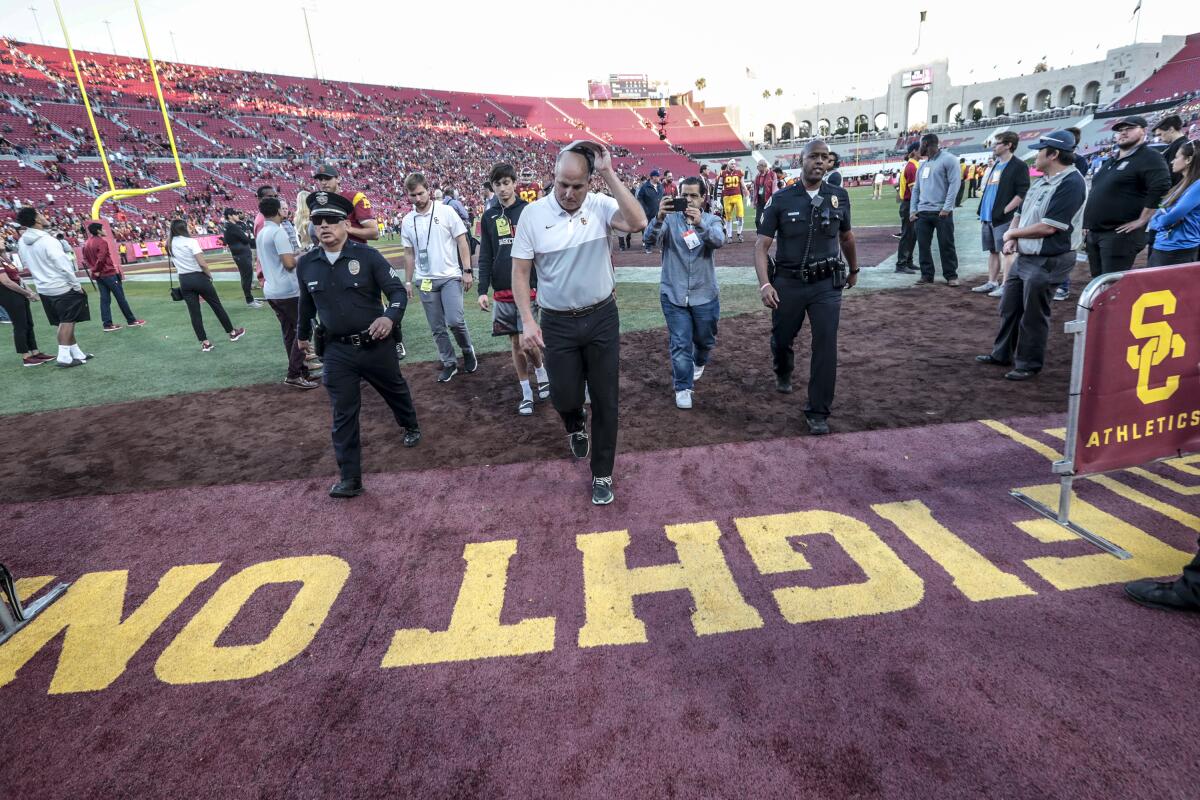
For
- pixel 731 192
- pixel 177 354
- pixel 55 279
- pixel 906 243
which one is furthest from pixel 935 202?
pixel 55 279

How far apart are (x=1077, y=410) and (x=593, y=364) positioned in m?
2.58

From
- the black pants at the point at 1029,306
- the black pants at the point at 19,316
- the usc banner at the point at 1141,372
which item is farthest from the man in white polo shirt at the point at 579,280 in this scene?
the black pants at the point at 19,316

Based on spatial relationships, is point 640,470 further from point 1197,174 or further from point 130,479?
point 1197,174

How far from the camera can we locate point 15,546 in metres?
3.80

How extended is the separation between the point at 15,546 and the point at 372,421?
2.53 m

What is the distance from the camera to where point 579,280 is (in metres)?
3.55

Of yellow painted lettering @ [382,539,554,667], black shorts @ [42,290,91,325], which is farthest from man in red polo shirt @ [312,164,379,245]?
black shorts @ [42,290,91,325]

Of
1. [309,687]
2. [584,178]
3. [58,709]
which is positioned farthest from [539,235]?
[58,709]

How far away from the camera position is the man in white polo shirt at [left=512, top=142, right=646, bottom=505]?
3.44m

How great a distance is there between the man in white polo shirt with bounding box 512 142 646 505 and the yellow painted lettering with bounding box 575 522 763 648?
584 millimetres

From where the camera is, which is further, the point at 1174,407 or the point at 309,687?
the point at 1174,407

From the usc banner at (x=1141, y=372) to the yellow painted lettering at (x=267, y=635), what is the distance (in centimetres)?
398

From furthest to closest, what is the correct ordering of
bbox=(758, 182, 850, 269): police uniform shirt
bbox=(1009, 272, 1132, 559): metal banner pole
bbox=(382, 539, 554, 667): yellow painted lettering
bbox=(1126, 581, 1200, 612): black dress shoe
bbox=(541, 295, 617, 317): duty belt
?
bbox=(758, 182, 850, 269): police uniform shirt
bbox=(541, 295, 617, 317): duty belt
bbox=(1009, 272, 1132, 559): metal banner pole
bbox=(382, 539, 554, 667): yellow painted lettering
bbox=(1126, 581, 1200, 612): black dress shoe

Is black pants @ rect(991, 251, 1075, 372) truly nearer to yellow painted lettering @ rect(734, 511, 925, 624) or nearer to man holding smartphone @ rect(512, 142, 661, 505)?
yellow painted lettering @ rect(734, 511, 925, 624)
